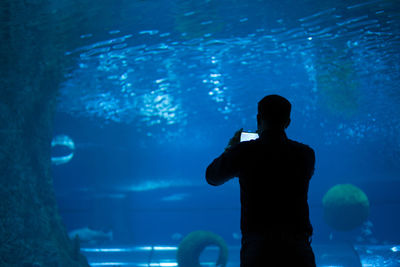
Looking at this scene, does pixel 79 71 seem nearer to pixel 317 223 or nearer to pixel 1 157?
pixel 1 157

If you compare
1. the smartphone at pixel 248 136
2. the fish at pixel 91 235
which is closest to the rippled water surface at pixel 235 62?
the smartphone at pixel 248 136

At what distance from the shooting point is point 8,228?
28.0ft

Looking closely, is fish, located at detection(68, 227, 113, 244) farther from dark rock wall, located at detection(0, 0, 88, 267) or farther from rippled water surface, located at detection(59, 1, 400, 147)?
rippled water surface, located at detection(59, 1, 400, 147)

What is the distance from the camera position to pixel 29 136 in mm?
10797

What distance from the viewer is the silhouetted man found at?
2.06 meters

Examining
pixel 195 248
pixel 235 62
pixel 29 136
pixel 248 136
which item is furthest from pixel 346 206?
pixel 29 136

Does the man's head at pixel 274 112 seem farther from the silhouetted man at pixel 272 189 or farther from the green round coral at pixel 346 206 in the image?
the green round coral at pixel 346 206

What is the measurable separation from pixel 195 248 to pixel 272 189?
10508 millimetres

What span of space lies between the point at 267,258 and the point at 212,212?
24.4 metres

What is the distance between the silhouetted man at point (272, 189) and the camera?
2.06 meters

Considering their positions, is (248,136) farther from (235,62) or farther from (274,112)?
(235,62)

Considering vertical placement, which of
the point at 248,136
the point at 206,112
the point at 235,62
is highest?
the point at 206,112

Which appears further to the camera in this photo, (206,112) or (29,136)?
(206,112)

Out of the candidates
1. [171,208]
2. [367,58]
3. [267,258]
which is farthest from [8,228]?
[171,208]
